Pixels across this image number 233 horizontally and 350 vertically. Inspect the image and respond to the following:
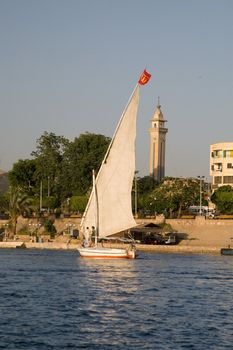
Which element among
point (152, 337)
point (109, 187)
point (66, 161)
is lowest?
point (152, 337)

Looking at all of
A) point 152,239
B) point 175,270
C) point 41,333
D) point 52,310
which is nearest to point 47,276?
point 175,270

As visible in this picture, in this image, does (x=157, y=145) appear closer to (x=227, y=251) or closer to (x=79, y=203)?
(x=79, y=203)

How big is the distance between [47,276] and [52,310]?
1686 cm

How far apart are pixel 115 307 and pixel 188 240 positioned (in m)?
63.5

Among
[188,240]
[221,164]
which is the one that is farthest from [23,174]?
[188,240]

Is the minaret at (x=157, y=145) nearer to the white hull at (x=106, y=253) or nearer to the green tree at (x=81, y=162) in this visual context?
the green tree at (x=81, y=162)

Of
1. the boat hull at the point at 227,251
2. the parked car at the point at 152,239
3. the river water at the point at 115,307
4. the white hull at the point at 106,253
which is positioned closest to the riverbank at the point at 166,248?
the parked car at the point at 152,239

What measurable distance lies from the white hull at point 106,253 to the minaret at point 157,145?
266 ft

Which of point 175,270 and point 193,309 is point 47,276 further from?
point 193,309

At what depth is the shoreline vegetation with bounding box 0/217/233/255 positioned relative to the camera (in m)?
93.2

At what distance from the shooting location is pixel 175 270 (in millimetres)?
61406

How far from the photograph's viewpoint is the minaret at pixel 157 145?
6112 inches

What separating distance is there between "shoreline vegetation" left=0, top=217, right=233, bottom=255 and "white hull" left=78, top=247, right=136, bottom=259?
19.3 m

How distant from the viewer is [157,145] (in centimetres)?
15712
